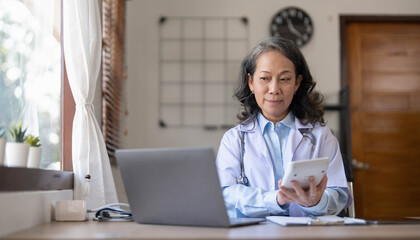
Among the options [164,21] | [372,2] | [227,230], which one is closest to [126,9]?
[164,21]

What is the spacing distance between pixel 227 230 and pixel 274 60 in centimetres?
80

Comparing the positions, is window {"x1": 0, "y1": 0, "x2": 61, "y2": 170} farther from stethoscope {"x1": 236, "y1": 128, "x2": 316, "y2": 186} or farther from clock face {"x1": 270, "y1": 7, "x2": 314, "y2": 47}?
clock face {"x1": 270, "y1": 7, "x2": 314, "y2": 47}

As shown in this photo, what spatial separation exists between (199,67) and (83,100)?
2.10 m

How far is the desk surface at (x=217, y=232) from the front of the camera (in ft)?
3.58

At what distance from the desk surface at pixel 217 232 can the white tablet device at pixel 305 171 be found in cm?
13

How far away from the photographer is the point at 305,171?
4.38 feet

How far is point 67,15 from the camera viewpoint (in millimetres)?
2195

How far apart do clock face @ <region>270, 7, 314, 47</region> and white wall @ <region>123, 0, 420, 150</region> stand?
0.06 meters

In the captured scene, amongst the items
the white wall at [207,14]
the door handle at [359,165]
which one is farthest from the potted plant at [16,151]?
the door handle at [359,165]

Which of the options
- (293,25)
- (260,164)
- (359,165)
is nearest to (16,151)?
(260,164)

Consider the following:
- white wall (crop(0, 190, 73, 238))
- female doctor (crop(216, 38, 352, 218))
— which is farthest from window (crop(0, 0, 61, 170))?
female doctor (crop(216, 38, 352, 218))

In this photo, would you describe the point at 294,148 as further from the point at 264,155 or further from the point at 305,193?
the point at 305,193

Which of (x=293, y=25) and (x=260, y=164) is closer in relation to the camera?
(x=260, y=164)

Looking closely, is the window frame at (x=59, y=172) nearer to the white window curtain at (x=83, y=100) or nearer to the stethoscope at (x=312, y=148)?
the white window curtain at (x=83, y=100)
